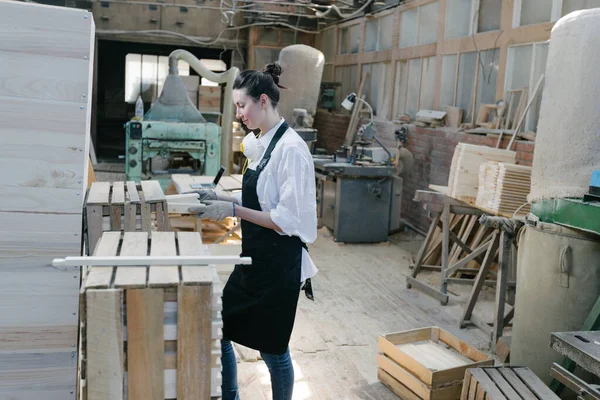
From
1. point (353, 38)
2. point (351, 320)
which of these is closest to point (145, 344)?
point (351, 320)

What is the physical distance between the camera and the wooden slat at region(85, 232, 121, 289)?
5.37ft

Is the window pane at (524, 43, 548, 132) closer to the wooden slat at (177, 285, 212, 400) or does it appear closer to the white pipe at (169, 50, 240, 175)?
the white pipe at (169, 50, 240, 175)

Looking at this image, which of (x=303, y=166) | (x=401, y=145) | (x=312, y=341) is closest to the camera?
(x=303, y=166)

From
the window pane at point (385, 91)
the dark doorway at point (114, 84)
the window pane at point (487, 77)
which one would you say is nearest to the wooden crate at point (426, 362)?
the window pane at point (487, 77)

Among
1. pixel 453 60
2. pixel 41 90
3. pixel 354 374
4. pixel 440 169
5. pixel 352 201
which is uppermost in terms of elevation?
pixel 453 60

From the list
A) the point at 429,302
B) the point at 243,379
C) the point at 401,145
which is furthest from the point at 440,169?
the point at 243,379

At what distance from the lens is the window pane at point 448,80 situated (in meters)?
7.55

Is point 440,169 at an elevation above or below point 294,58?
below

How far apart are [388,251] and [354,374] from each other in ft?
11.4

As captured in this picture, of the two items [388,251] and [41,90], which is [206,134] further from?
[41,90]

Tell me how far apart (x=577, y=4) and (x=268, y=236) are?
14.4 feet

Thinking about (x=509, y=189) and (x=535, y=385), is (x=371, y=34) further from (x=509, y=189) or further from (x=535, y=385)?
(x=535, y=385)

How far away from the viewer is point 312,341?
4.45 meters

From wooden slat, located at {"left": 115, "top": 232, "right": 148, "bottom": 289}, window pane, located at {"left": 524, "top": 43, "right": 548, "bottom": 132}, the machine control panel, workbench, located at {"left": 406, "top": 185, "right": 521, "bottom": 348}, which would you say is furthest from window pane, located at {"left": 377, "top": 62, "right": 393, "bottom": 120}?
wooden slat, located at {"left": 115, "top": 232, "right": 148, "bottom": 289}
